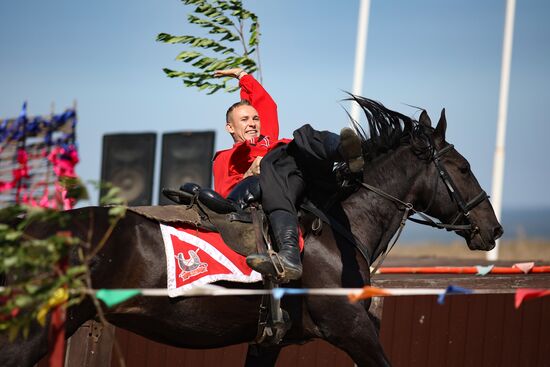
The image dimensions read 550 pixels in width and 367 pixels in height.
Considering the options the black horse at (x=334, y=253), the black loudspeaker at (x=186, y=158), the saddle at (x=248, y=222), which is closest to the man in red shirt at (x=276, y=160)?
the saddle at (x=248, y=222)

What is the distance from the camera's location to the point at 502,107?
58.2 feet

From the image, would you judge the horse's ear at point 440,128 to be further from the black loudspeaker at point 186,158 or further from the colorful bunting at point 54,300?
the black loudspeaker at point 186,158

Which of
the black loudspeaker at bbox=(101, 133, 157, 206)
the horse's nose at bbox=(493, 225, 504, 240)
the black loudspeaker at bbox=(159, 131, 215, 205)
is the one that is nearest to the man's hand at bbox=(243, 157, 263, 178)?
the horse's nose at bbox=(493, 225, 504, 240)

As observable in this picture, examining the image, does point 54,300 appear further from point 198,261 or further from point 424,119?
point 424,119

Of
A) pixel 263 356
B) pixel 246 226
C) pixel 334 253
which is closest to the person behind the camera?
pixel 246 226

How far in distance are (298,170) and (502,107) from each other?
12.1m

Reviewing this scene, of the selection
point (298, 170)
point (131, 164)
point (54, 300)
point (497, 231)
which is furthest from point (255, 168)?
point (131, 164)

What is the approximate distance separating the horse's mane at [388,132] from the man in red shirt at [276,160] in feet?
1.54

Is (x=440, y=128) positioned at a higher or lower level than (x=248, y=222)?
higher

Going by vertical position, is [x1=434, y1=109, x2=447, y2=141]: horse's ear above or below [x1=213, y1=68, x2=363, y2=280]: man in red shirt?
above

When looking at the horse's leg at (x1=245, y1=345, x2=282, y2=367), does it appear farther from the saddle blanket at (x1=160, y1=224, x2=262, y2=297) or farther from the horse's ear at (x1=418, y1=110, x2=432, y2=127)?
the horse's ear at (x1=418, y1=110, x2=432, y2=127)

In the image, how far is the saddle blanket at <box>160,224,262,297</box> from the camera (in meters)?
5.85

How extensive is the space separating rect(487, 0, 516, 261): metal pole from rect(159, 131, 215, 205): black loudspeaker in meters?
7.70

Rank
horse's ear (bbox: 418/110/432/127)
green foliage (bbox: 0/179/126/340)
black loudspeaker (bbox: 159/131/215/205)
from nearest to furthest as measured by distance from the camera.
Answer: green foliage (bbox: 0/179/126/340), horse's ear (bbox: 418/110/432/127), black loudspeaker (bbox: 159/131/215/205)
